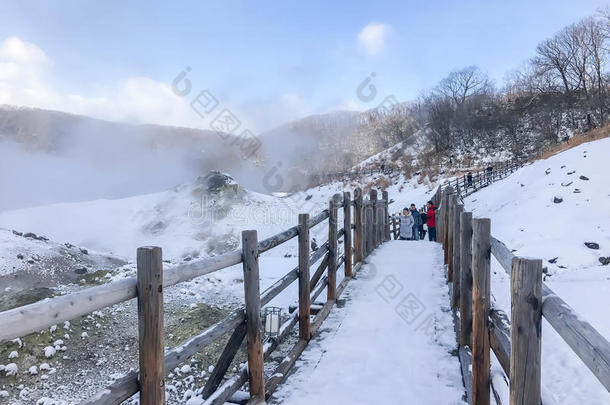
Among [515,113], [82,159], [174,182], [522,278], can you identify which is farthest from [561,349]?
Result: [82,159]

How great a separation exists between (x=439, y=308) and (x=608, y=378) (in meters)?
4.73

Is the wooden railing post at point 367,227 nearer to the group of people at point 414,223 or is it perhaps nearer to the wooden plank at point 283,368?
the group of people at point 414,223

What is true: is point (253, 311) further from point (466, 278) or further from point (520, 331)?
point (466, 278)

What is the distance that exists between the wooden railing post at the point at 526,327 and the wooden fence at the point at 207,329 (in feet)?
5.69

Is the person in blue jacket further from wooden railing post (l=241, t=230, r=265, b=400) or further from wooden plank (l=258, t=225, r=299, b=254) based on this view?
wooden railing post (l=241, t=230, r=265, b=400)

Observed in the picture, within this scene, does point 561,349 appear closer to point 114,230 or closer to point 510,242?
point 510,242

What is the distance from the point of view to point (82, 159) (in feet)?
152

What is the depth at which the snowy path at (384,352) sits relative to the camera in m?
3.48

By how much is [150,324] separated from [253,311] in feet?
4.04

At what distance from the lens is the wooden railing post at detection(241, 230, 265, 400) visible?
316 cm

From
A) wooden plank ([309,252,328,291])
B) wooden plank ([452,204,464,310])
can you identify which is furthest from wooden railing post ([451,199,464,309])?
wooden plank ([309,252,328,291])

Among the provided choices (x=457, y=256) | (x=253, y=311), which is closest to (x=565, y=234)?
(x=457, y=256)

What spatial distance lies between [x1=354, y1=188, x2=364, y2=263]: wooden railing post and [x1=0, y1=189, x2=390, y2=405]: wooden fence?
6.69 feet

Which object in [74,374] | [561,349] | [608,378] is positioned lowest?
[74,374]
